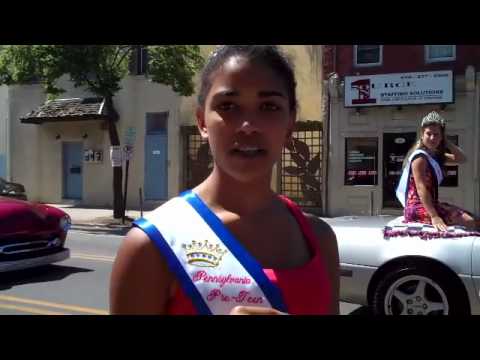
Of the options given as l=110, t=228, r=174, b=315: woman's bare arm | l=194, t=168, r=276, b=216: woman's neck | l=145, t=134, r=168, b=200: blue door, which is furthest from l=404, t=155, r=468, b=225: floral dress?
l=145, t=134, r=168, b=200: blue door

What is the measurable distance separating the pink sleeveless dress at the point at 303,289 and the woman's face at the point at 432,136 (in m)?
3.73

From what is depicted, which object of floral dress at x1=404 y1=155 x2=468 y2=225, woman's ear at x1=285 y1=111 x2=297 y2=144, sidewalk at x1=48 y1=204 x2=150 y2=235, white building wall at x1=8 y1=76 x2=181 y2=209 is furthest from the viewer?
white building wall at x1=8 y1=76 x2=181 y2=209

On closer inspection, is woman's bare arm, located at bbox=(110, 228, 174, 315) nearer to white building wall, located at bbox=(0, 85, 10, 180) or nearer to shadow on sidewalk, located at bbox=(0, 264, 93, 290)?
shadow on sidewalk, located at bbox=(0, 264, 93, 290)

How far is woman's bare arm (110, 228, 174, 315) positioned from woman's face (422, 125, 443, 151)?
416 cm

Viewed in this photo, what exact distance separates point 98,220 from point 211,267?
15333mm

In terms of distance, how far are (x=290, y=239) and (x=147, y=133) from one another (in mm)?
18678

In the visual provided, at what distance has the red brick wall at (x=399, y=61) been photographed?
1503 centimetres

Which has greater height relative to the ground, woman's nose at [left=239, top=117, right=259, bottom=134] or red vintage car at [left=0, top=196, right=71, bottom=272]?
woman's nose at [left=239, top=117, right=259, bottom=134]

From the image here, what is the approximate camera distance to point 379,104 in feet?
51.8

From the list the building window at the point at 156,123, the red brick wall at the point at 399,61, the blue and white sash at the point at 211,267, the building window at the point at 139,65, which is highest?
the building window at the point at 139,65

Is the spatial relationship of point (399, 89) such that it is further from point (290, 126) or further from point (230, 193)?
point (230, 193)

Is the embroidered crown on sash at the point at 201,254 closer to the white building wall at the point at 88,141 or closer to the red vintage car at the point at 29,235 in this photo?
the red vintage car at the point at 29,235

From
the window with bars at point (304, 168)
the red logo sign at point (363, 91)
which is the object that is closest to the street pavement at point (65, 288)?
the window with bars at point (304, 168)

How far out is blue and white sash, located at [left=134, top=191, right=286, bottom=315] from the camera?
4.57ft
